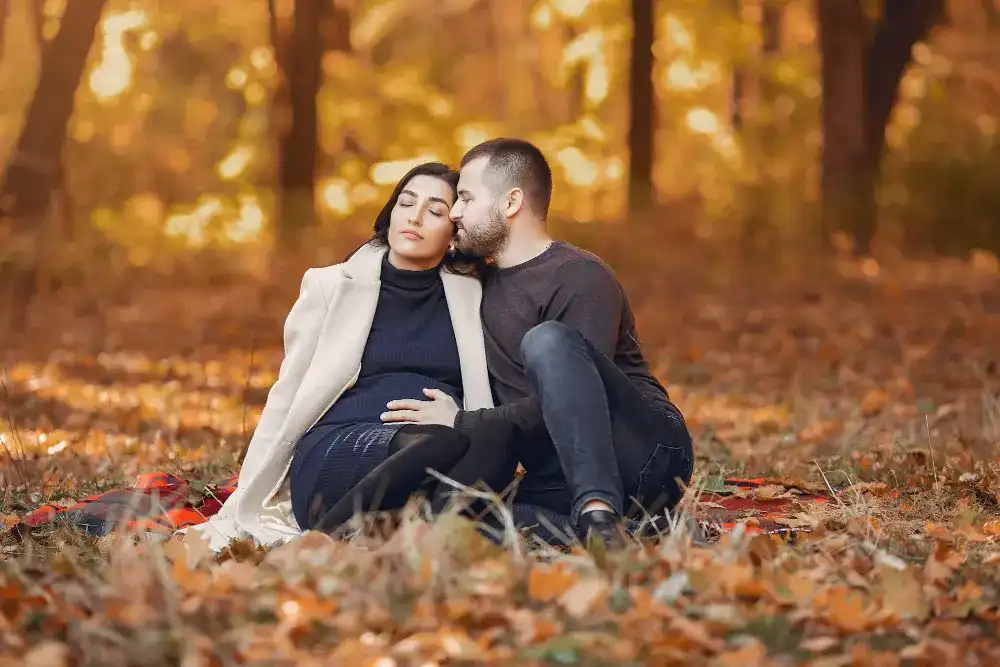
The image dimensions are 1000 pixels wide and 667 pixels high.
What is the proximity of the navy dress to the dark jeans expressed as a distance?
55 cm

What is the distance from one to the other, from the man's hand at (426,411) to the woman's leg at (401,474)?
0.15 meters

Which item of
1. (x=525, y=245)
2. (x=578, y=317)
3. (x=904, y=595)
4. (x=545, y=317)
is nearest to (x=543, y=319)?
(x=545, y=317)

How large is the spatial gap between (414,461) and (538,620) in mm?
1078

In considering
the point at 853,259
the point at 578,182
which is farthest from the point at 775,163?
the point at 853,259

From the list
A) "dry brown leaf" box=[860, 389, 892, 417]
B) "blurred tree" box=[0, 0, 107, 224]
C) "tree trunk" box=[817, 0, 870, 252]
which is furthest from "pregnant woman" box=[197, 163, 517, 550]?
"tree trunk" box=[817, 0, 870, 252]

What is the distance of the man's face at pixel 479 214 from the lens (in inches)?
169

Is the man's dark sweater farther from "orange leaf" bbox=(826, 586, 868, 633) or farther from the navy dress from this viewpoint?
"orange leaf" bbox=(826, 586, 868, 633)

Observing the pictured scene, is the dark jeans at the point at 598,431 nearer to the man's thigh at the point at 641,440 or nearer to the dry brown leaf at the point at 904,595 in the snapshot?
the man's thigh at the point at 641,440

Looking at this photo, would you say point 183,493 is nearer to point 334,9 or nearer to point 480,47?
point 334,9

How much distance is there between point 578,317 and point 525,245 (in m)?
0.42

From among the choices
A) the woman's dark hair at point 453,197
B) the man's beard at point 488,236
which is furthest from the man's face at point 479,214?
the woman's dark hair at point 453,197

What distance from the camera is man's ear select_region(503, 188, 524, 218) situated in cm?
429

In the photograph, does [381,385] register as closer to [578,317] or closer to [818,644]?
[578,317]

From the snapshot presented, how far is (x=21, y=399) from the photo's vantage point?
27.3 ft
